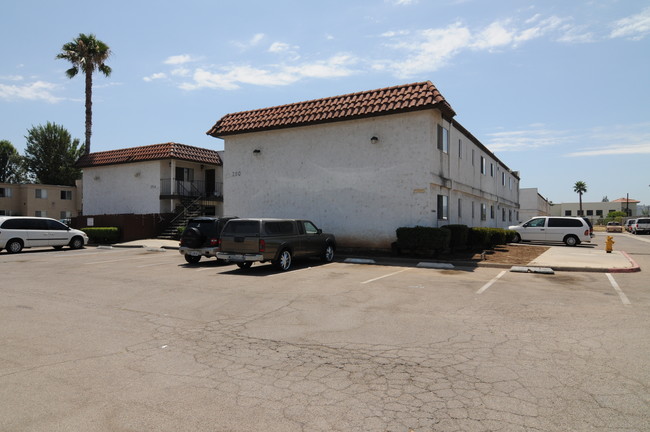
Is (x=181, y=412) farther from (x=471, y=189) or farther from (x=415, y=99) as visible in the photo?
(x=471, y=189)

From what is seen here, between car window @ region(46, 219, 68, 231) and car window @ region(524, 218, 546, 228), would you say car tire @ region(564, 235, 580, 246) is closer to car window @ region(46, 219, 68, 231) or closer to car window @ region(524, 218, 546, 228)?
car window @ region(524, 218, 546, 228)

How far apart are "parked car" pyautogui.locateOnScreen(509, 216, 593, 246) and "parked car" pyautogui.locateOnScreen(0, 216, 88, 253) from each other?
2588 cm

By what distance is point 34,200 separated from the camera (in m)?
48.4

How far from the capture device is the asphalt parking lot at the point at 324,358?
3.62 metres

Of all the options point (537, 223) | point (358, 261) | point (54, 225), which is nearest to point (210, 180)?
point (54, 225)

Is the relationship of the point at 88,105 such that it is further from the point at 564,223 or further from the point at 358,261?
the point at 564,223

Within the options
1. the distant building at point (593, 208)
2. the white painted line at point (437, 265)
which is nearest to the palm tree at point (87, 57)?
the white painted line at point (437, 265)

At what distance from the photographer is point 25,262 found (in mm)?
16047

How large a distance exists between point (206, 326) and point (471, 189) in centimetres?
2091

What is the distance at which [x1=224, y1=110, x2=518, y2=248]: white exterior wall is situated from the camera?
59.4ft

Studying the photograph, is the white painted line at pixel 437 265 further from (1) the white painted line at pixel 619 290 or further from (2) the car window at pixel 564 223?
(2) the car window at pixel 564 223

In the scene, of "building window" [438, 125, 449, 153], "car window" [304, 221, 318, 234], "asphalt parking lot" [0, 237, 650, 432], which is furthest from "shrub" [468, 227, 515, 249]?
"asphalt parking lot" [0, 237, 650, 432]

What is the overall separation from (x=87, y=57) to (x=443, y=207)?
37.5 m

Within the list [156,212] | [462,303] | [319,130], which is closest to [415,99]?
[319,130]
